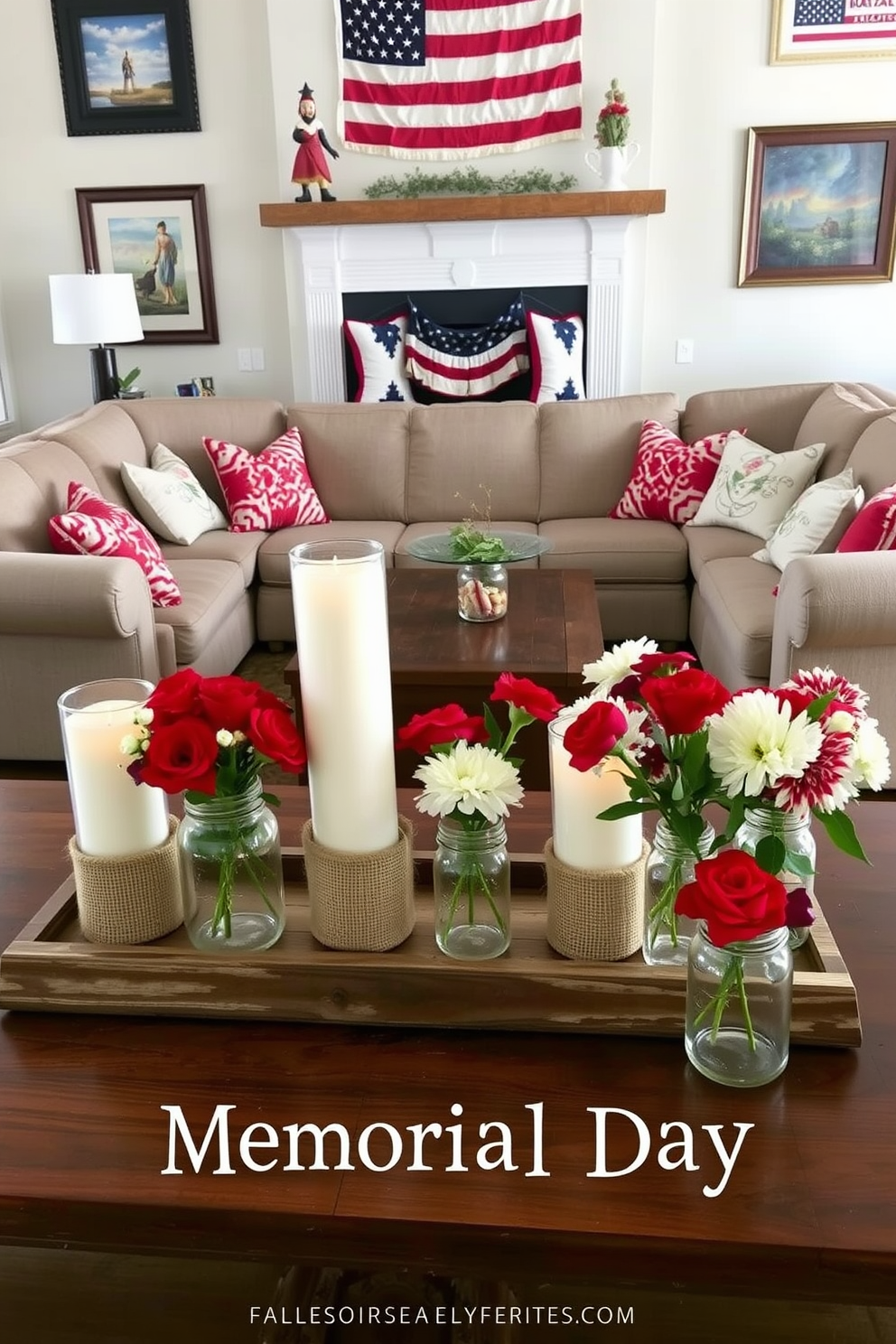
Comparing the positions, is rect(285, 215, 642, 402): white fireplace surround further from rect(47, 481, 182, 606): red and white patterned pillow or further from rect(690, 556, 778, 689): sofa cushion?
rect(47, 481, 182, 606): red and white patterned pillow

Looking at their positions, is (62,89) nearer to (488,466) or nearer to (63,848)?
(488,466)

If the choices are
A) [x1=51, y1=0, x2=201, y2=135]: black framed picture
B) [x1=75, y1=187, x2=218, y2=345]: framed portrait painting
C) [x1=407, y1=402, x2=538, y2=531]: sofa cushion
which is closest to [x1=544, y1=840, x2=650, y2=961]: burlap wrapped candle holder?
[x1=407, y1=402, x2=538, y2=531]: sofa cushion

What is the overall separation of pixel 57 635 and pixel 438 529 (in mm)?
1624

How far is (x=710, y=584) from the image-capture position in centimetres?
338

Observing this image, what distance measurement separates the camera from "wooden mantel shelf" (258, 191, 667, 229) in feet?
15.5

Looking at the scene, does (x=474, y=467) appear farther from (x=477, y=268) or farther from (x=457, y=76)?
(x=457, y=76)

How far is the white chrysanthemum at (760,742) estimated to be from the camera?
91 cm

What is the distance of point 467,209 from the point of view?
4.80 m

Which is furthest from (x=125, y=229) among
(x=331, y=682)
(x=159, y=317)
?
(x=331, y=682)

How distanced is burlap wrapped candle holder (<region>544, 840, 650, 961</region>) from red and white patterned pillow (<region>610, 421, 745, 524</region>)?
3074mm

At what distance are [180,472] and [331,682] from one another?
10.5ft

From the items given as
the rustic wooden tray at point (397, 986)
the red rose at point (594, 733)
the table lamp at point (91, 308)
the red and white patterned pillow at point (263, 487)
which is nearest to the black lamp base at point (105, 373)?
the table lamp at point (91, 308)

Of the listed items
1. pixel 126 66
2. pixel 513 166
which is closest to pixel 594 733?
pixel 513 166

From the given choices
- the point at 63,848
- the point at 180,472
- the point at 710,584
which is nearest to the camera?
the point at 63,848
